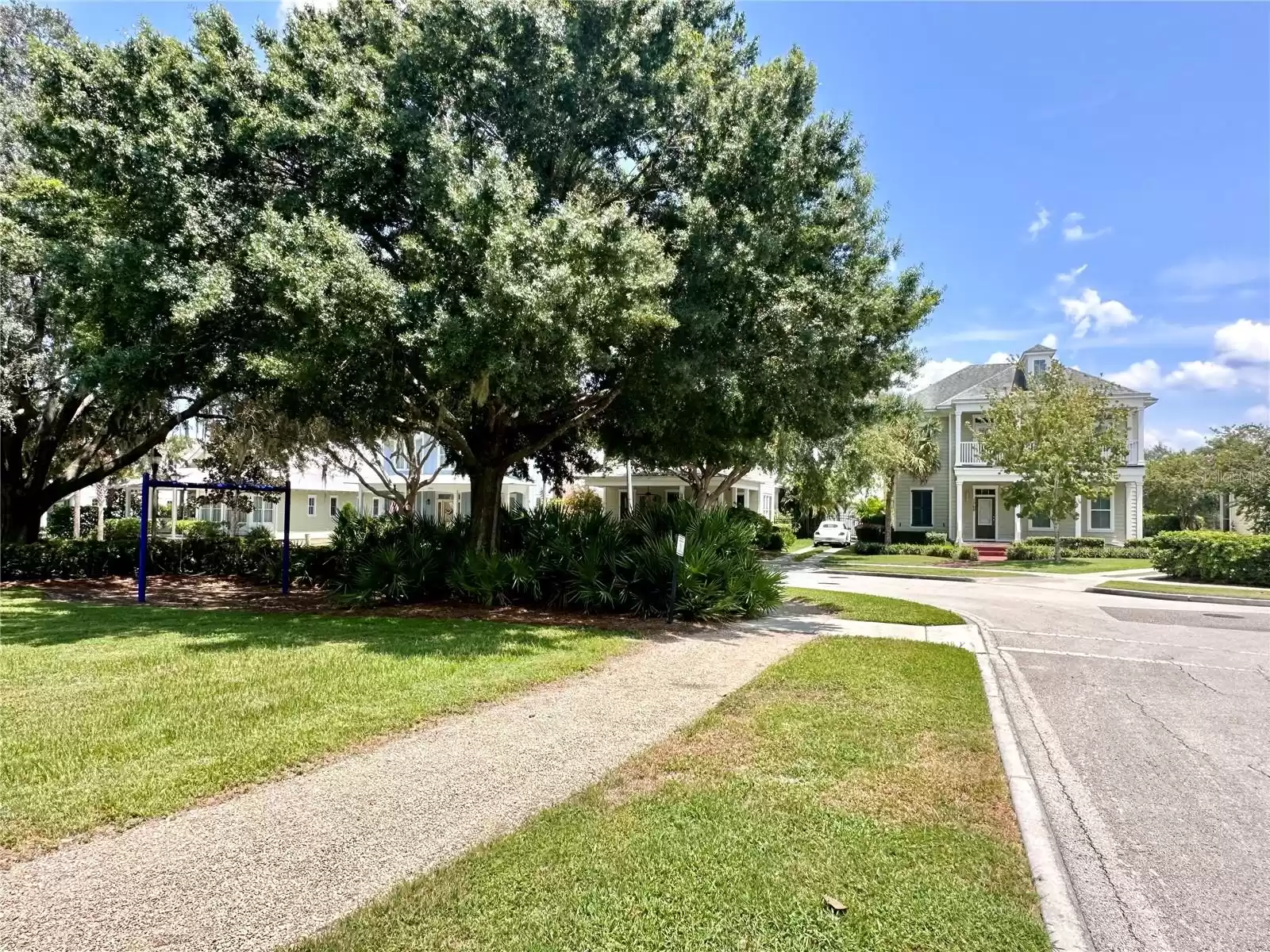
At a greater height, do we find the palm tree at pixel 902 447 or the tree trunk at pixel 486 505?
the palm tree at pixel 902 447

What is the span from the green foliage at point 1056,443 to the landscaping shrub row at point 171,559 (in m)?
22.9

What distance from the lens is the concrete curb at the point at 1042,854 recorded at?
318 centimetres

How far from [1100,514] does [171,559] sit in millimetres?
34942

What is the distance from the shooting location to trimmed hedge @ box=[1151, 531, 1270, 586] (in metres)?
19.3

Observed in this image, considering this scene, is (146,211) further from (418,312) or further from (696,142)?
(696,142)

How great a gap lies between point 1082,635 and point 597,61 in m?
11.3

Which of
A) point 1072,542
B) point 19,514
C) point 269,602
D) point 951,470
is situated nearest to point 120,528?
point 19,514

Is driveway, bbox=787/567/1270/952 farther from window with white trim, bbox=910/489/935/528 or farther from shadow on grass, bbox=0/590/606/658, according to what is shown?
window with white trim, bbox=910/489/935/528

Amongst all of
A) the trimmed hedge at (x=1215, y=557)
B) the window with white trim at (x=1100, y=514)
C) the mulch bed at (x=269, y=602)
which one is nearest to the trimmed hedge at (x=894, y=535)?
the window with white trim at (x=1100, y=514)

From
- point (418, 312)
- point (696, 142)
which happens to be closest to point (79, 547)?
point (418, 312)

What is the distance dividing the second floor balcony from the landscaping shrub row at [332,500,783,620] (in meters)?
22.6

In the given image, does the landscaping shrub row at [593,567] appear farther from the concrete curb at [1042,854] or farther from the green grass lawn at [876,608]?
the concrete curb at [1042,854]

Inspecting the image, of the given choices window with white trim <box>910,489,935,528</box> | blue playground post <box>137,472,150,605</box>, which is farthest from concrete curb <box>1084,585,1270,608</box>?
blue playground post <box>137,472,150,605</box>

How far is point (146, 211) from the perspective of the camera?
9984mm
